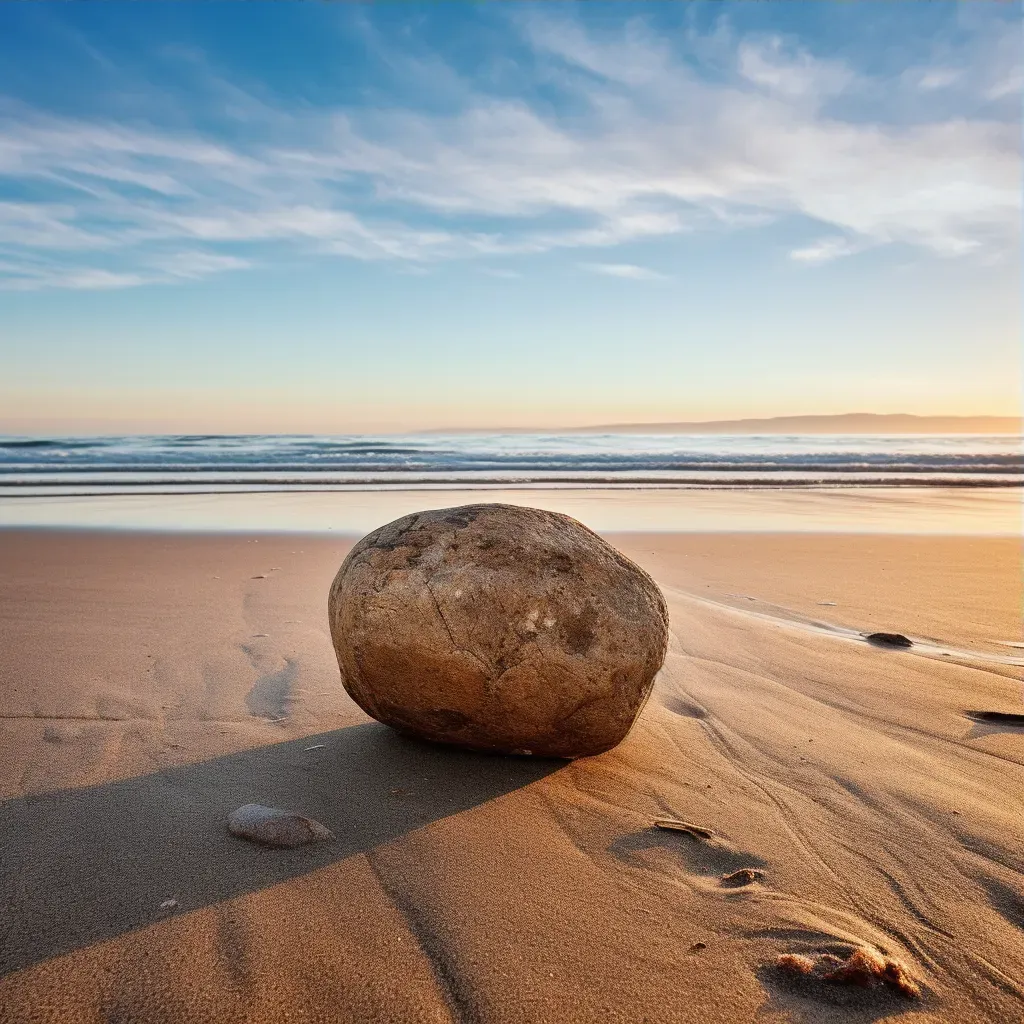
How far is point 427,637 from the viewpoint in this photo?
3.09 m

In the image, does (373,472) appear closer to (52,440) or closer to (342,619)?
(342,619)

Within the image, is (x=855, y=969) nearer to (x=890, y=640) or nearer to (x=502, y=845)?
(x=502, y=845)

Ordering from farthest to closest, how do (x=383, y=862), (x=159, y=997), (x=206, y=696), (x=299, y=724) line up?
(x=206, y=696)
(x=299, y=724)
(x=383, y=862)
(x=159, y=997)

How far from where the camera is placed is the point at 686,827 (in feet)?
8.98

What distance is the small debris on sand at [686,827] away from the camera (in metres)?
2.71

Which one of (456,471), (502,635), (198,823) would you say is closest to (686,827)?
(502,635)

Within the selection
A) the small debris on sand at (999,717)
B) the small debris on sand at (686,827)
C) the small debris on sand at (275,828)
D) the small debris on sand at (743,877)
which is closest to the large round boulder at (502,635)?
the small debris on sand at (686,827)

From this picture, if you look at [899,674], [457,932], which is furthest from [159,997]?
[899,674]

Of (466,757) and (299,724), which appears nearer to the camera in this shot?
(466,757)

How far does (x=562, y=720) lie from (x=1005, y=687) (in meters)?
2.49

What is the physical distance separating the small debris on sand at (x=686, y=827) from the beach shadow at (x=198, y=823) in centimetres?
54

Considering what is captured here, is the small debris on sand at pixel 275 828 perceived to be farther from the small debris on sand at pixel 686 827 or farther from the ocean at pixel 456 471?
the ocean at pixel 456 471

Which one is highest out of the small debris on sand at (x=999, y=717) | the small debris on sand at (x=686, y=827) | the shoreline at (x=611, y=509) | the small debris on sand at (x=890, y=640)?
the shoreline at (x=611, y=509)

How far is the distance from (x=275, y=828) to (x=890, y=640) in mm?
3802
